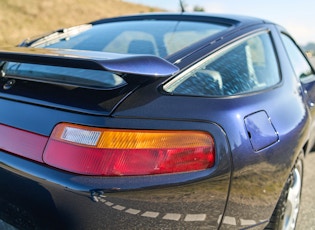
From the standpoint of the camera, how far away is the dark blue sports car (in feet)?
4.61

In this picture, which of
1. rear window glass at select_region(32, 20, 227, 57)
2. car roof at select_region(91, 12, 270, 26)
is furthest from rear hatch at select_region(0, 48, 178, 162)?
car roof at select_region(91, 12, 270, 26)

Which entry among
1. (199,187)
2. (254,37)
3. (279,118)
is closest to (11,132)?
(199,187)

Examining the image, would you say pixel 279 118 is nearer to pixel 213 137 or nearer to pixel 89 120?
pixel 213 137

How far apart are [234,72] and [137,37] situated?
768 mm

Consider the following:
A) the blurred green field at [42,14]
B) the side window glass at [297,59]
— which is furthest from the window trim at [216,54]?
the blurred green field at [42,14]

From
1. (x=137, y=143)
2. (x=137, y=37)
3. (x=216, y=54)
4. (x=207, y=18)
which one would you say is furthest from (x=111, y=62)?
(x=207, y=18)

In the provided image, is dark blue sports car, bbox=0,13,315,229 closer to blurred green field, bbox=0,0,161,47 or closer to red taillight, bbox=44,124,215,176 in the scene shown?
→ red taillight, bbox=44,124,215,176

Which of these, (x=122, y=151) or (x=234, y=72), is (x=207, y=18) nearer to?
(x=234, y=72)

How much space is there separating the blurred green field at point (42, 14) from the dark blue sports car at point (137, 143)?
14202 millimetres

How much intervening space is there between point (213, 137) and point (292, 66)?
1.43m

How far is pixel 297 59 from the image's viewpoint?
3086mm

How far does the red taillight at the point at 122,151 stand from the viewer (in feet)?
4.65

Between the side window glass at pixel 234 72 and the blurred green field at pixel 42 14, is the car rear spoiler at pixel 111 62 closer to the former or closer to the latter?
the side window glass at pixel 234 72

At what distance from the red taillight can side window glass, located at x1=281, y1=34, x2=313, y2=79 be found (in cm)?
157
